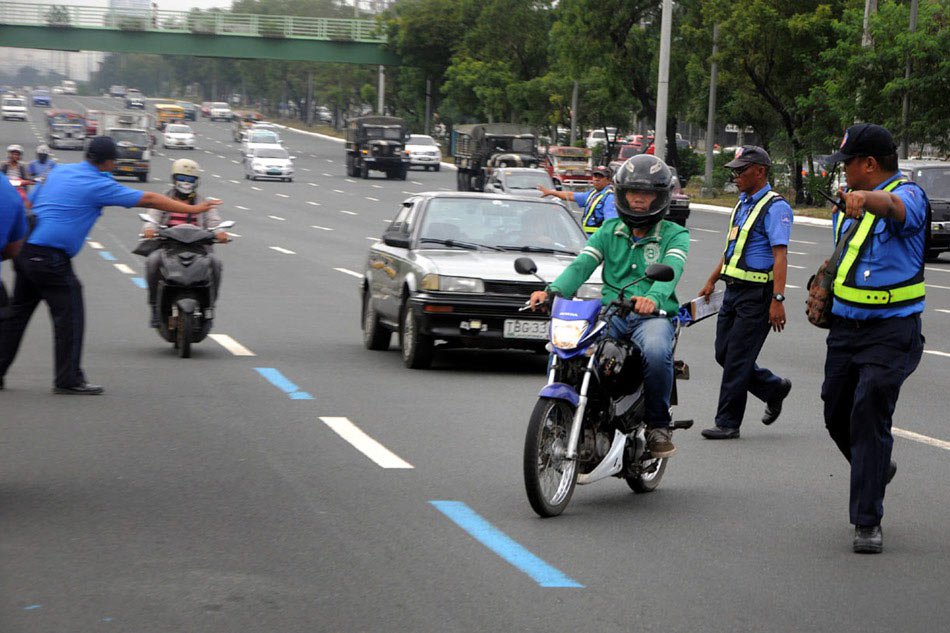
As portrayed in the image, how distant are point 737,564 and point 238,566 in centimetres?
198

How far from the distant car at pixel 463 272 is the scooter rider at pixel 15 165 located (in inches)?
477

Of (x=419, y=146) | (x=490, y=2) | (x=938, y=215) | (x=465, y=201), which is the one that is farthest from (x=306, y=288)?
(x=490, y=2)

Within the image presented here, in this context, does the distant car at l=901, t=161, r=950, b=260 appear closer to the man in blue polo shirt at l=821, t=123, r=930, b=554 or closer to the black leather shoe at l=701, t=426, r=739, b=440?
the black leather shoe at l=701, t=426, r=739, b=440

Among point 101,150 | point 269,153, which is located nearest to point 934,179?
point 101,150

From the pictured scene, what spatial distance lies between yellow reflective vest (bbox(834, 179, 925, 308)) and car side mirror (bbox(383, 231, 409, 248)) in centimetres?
690

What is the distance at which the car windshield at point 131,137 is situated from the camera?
187ft

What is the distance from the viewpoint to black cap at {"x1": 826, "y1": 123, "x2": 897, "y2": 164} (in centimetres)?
690

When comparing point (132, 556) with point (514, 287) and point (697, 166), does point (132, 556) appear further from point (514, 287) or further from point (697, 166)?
point (697, 166)

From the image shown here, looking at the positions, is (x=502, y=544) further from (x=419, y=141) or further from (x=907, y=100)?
(x=419, y=141)

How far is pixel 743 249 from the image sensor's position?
32.7 feet

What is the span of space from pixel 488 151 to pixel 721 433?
49.9 m

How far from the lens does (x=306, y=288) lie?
21.2 m

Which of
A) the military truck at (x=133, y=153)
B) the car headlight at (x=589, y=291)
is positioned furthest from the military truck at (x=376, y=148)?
the car headlight at (x=589, y=291)

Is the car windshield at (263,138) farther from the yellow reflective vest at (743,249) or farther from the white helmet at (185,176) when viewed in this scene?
the yellow reflective vest at (743,249)
